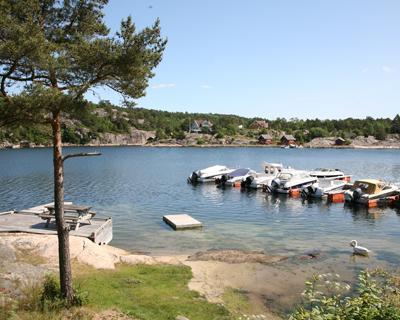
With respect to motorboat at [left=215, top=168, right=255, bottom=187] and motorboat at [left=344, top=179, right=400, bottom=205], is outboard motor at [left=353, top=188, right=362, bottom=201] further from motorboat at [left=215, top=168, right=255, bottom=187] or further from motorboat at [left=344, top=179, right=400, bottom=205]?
motorboat at [left=215, top=168, right=255, bottom=187]

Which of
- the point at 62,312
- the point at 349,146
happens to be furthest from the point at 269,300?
the point at 349,146

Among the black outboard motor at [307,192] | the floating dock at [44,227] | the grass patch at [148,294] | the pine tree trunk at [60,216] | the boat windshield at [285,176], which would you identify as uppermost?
the pine tree trunk at [60,216]

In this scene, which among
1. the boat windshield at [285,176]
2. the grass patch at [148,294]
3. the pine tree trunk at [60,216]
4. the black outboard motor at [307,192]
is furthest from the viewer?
the boat windshield at [285,176]

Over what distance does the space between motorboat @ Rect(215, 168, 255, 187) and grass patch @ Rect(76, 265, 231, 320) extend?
3763 cm

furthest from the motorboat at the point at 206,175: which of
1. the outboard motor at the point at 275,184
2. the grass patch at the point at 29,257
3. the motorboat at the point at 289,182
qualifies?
the grass patch at the point at 29,257

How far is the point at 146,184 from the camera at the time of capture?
2304 inches

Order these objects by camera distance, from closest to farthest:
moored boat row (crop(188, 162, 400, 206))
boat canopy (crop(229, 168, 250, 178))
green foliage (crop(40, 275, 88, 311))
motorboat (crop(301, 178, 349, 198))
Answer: green foliage (crop(40, 275, 88, 311)) < moored boat row (crop(188, 162, 400, 206)) < motorboat (crop(301, 178, 349, 198)) < boat canopy (crop(229, 168, 250, 178))

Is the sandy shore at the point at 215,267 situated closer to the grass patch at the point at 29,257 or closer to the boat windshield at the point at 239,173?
the grass patch at the point at 29,257

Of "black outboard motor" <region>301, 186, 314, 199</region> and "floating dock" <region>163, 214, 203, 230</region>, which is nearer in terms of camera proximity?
"floating dock" <region>163, 214, 203, 230</region>

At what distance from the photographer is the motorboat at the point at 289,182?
4775cm

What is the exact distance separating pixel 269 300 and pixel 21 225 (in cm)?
1496

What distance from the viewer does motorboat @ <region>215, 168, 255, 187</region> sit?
55031mm

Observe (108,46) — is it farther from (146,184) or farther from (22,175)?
(22,175)

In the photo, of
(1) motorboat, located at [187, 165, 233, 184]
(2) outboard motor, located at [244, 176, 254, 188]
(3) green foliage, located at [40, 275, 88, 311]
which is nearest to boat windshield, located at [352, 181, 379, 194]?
(2) outboard motor, located at [244, 176, 254, 188]
